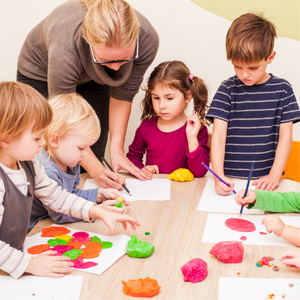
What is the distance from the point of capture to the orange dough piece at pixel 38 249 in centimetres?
88

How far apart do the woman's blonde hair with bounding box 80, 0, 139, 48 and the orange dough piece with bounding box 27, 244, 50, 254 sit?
665mm

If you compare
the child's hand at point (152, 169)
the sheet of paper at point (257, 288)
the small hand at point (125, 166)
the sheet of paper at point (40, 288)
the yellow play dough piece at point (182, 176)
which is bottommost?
the child's hand at point (152, 169)

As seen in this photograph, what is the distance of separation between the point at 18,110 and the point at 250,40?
0.99m

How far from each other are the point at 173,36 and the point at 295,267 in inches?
Result: 73.1

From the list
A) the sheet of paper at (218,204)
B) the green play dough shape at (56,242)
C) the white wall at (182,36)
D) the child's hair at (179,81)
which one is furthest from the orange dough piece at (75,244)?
the white wall at (182,36)

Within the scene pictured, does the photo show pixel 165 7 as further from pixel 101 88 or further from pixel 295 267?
pixel 295 267

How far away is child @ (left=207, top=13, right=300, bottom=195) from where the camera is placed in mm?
1401

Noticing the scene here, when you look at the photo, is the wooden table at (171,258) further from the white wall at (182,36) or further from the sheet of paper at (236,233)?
the white wall at (182,36)

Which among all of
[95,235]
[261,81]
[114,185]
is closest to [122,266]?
[95,235]

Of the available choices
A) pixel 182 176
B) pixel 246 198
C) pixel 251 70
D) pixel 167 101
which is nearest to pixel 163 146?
pixel 167 101

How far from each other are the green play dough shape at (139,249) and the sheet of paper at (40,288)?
0.45ft

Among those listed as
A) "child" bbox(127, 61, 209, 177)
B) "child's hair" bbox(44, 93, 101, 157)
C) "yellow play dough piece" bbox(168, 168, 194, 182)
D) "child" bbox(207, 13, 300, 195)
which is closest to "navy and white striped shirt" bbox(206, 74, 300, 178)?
"child" bbox(207, 13, 300, 195)

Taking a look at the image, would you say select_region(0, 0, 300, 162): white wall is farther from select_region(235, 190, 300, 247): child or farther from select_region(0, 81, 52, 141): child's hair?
select_region(0, 81, 52, 141): child's hair

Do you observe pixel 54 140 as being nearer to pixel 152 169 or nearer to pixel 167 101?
pixel 152 169
